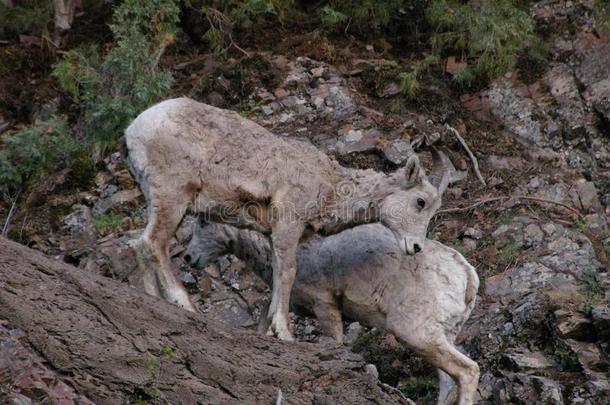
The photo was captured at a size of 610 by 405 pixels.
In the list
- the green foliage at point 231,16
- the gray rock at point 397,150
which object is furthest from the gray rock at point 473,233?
the green foliage at point 231,16

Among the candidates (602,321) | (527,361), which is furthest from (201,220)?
(602,321)

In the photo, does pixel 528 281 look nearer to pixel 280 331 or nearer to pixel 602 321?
pixel 602 321

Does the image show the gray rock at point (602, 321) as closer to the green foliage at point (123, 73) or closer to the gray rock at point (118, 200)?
the gray rock at point (118, 200)

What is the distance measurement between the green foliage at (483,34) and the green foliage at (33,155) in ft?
20.5

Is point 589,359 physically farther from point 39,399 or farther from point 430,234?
point 39,399

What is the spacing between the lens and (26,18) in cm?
1809

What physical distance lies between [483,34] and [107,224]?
6713 mm

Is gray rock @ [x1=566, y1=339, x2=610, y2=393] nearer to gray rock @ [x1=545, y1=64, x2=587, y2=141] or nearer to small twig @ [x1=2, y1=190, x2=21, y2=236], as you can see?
gray rock @ [x1=545, y1=64, x2=587, y2=141]

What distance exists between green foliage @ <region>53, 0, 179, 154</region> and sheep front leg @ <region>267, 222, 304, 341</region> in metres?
5.69

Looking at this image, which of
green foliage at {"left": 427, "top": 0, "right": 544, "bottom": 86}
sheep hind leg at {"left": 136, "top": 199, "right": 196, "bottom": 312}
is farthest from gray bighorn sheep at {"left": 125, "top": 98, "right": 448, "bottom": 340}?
green foliage at {"left": 427, "top": 0, "right": 544, "bottom": 86}

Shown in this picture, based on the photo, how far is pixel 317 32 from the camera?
17.3 metres

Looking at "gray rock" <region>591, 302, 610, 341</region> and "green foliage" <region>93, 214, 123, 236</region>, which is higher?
"gray rock" <region>591, 302, 610, 341</region>

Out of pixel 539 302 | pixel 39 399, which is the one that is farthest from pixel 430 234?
pixel 39 399

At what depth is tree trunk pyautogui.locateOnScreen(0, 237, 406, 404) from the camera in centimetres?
749
